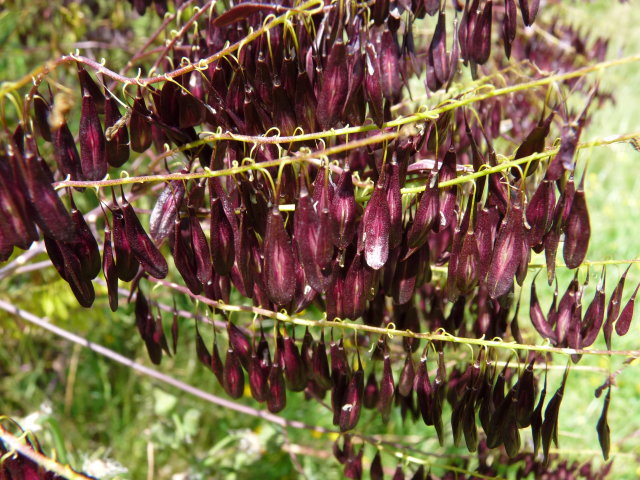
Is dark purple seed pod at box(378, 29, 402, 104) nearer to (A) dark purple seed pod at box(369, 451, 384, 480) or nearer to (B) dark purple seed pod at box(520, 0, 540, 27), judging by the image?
(B) dark purple seed pod at box(520, 0, 540, 27)

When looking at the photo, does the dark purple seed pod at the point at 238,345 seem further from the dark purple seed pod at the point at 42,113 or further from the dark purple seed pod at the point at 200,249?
the dark purple seed pod at the point at 42,113

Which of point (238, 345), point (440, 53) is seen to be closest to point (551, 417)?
point (238, 345)

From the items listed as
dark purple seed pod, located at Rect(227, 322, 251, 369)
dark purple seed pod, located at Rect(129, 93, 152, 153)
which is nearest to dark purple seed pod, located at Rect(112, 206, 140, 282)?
dark purple seed pod, located at Rect(129, 93, 152, 153)

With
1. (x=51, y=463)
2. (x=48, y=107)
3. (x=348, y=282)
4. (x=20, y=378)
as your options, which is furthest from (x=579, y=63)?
(x=20, y=378)

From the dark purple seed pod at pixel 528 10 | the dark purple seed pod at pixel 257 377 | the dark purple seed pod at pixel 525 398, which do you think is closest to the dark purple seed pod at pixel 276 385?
the dark purple seed pod at pixel 257 377

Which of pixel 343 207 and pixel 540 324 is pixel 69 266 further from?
pixel 540 324

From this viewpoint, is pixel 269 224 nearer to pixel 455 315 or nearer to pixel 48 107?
pixel 48 107

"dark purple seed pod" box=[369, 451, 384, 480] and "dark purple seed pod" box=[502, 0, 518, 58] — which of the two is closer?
"dark purple seed pod" box=[502, 0, 518, 58]
